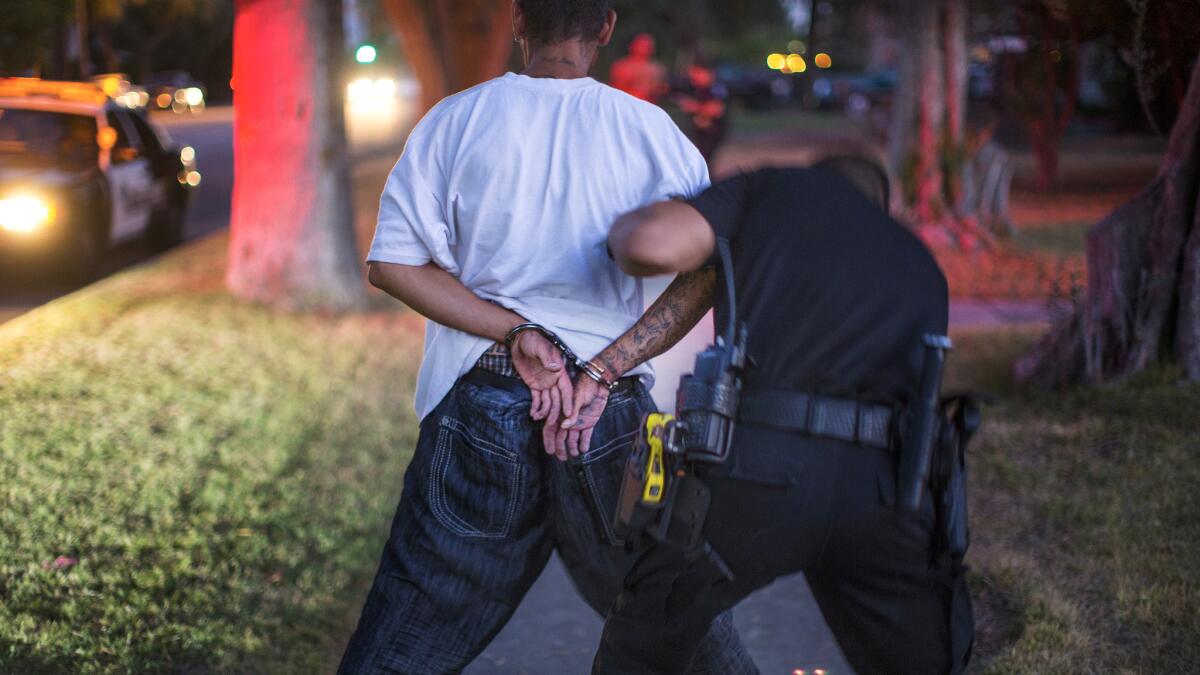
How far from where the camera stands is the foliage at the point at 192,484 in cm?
408

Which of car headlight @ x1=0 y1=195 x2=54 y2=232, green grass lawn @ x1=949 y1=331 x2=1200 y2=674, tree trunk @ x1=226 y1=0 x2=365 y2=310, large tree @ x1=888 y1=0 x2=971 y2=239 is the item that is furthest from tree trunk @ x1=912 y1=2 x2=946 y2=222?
car headlight @ x1=0 y1=195 x2=54 y2=232

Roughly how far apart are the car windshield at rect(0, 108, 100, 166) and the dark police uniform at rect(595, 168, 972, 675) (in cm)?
1039

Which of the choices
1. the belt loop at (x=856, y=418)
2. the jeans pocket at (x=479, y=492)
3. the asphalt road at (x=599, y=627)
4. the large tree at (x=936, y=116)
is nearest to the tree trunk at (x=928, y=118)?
the large tree at (x=936, y=116)

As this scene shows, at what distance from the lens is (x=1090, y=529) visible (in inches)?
186

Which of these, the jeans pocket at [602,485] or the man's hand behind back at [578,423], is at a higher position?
the man's hand behind back at [578,423]

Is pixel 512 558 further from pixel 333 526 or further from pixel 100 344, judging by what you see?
pixel 100 344

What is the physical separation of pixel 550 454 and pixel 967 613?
34.7 inches

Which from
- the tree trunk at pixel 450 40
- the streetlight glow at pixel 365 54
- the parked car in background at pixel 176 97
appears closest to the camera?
the streetlight glow at pixel 365 54

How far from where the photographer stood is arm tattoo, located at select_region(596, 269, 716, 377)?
266 centimetres

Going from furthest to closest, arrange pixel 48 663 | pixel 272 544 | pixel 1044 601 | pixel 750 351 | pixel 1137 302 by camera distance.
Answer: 1. pixel 1137 302
2. pixel 272 544
3. pixel 1044 601
4. pixel 48 663
5. pixel 750 351

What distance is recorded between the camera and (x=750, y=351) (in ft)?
7.69

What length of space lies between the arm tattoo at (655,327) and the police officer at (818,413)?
0.25 metres

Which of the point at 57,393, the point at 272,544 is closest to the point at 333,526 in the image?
the point at 272,544

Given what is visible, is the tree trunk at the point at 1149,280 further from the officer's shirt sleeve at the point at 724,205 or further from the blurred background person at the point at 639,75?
the blurred background person at the point at 639,75
